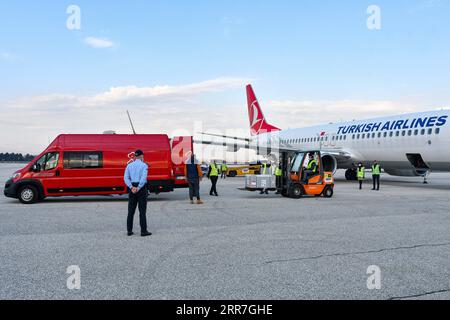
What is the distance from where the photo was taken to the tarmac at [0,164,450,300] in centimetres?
498

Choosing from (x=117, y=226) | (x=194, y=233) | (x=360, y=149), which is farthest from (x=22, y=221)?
(x=360, y=149)

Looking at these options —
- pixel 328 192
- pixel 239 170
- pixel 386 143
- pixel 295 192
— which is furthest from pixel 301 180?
pixel 239 170

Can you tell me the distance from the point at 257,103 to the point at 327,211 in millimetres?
29543

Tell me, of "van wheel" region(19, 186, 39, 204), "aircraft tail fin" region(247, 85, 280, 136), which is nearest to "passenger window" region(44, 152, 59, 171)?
"van wheel" region(19, 186, 39, 204)

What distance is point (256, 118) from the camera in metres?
41.4

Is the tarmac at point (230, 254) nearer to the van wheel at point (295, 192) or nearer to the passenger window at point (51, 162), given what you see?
the passenger window at point (51, 162)

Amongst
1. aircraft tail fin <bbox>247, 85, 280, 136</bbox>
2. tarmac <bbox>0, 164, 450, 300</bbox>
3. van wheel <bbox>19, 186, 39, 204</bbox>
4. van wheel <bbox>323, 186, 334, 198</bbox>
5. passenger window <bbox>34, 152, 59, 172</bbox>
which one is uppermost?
aircraft tail fin <bbox>247, 85, 280, 136</bbox>

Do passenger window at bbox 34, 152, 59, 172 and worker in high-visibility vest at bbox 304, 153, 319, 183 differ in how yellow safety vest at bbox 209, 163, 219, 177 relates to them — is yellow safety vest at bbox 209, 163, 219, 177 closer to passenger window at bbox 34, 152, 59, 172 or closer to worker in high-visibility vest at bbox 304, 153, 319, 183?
worker in high-visibility vest at bbox 304, 153, 319, 183

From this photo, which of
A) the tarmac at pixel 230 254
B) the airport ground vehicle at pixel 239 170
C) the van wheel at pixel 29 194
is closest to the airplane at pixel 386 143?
the airport ground vehicle at pixel 239 170

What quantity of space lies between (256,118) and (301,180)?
25218 millimetres

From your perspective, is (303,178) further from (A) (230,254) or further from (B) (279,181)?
(A) (230,254)

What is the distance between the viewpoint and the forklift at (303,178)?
16.5 m

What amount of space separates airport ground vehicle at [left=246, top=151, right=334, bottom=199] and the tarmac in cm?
427

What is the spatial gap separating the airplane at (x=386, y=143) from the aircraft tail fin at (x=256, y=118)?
6175 mm
